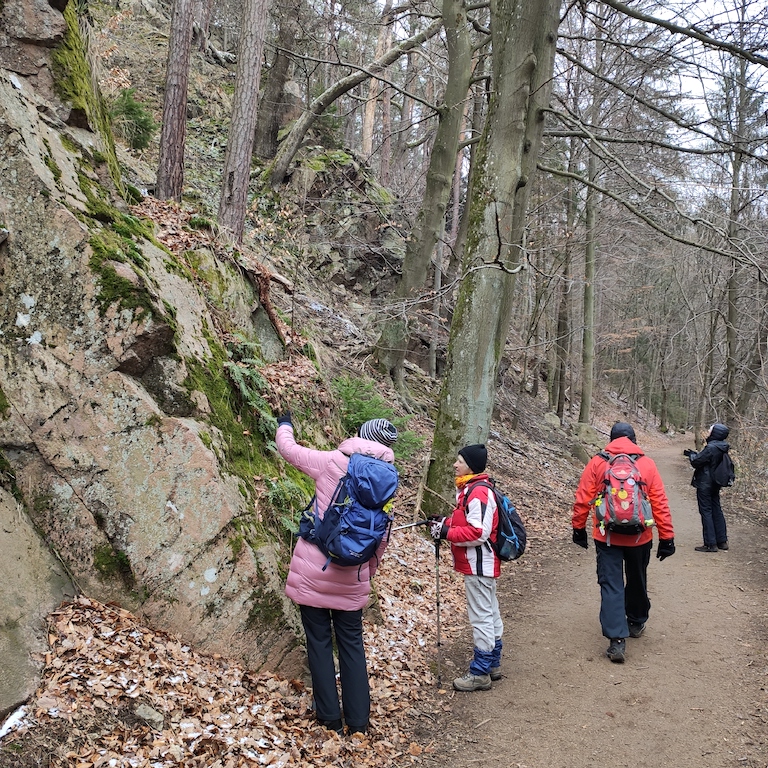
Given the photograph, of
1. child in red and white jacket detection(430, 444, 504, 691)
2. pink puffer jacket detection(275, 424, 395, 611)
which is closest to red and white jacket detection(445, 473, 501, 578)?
child in red and white jacket detection(430, 444, 504, 691)

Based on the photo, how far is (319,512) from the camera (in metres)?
4.16

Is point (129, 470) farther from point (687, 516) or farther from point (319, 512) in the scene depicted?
point (687, 516)

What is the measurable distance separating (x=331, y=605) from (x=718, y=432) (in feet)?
25.7

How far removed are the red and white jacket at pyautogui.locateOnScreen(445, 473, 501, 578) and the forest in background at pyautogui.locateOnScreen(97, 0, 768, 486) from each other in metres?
3.15

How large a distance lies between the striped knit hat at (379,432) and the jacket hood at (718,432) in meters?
7.24

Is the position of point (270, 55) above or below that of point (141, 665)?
above

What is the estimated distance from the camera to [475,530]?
15.9 ft

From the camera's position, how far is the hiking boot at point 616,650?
5.42 meters

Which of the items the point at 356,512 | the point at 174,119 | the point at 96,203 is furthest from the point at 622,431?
the point at 174,119

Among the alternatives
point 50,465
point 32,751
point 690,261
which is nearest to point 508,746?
point 32,751

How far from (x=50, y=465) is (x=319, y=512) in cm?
192

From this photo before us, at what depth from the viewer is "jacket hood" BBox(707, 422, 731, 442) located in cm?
925

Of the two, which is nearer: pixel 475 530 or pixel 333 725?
pixel 333 725

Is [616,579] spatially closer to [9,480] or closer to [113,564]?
[113,564]
